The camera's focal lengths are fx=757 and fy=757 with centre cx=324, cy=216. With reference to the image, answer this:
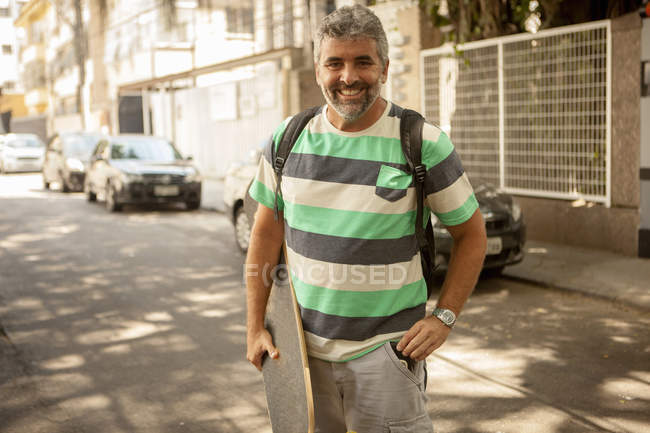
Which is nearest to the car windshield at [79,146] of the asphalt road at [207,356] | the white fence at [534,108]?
the asphalt road at [207,356]

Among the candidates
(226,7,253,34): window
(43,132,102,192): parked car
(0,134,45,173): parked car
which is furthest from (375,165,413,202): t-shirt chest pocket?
(0,134,45,173): parked car

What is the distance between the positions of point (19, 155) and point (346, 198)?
94.6 ft

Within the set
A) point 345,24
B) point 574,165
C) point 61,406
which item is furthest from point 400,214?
point 574,165

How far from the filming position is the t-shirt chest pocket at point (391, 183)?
221 cm

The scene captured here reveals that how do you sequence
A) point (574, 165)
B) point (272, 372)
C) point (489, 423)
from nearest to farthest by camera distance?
point (272, 372)
point (489, 423)
point (574, 165)

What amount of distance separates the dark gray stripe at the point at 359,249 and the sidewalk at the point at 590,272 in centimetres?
519

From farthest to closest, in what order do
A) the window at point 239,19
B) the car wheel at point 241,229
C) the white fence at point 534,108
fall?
the window at point 239,19 < the car wheel at point 241,229 < the white fence at point 534,108

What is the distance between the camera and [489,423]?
163 inches

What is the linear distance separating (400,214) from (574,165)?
8.30 m

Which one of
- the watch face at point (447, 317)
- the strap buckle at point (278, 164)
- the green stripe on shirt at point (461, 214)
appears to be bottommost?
the watch face at point (447, 317)

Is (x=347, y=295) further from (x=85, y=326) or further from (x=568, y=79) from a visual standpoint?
(x=568, y=79)

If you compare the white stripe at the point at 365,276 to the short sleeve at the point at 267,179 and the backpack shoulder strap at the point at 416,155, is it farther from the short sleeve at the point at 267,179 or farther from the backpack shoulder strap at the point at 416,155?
the short sleeve at the point at 267,179

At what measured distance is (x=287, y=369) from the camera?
95.0 inches

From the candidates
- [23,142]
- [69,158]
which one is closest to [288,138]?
[69,158]
